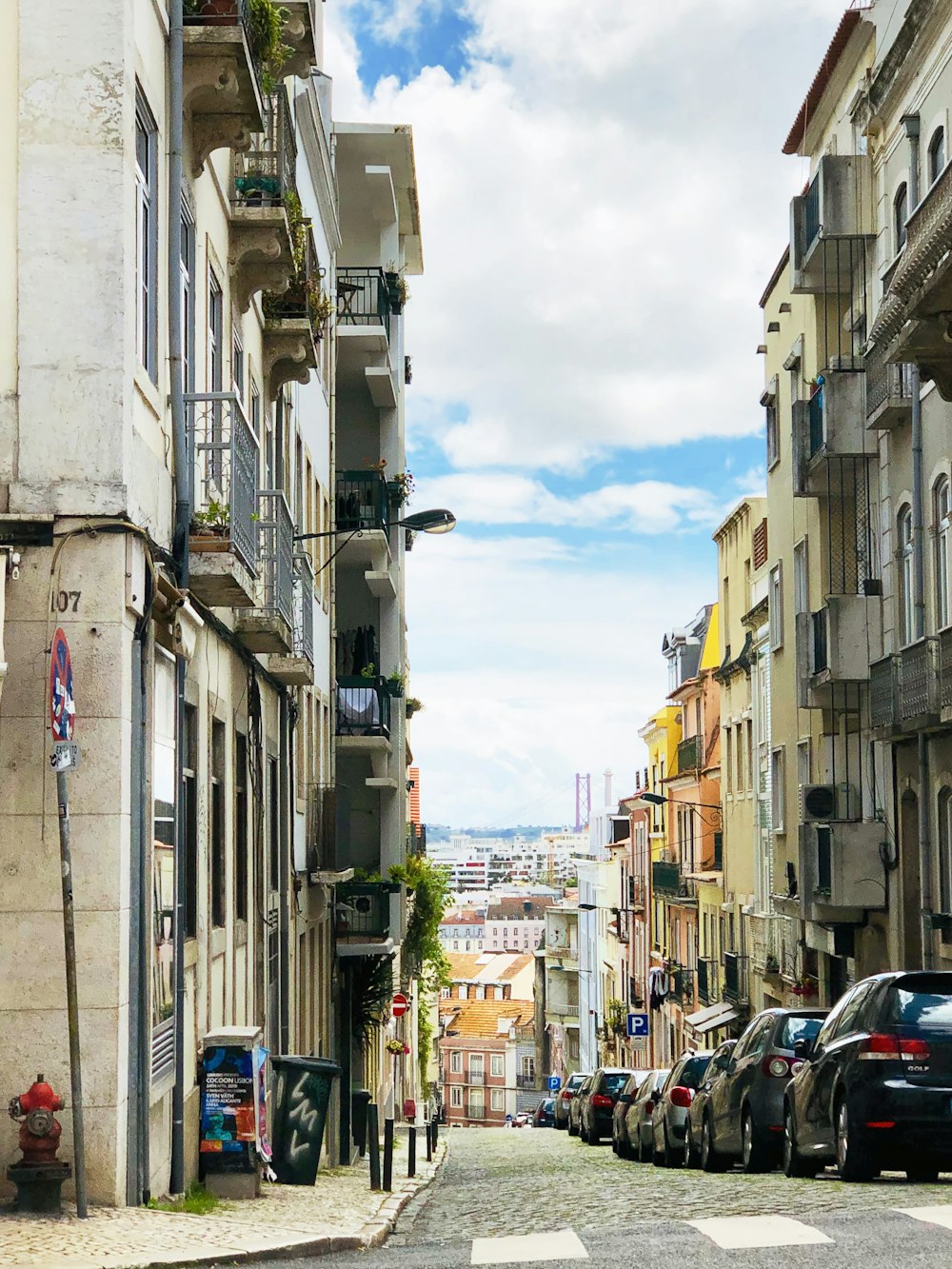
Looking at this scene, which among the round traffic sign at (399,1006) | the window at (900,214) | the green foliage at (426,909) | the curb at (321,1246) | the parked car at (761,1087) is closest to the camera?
the curb at (321,1246)

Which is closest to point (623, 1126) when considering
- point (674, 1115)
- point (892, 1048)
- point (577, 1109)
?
point (674, 1115)

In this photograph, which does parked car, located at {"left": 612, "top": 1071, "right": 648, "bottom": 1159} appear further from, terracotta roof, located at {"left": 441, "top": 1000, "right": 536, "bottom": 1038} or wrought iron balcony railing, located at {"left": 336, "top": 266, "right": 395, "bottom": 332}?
terracotta roof, located at {"left": 441, "top": 1000, "right": 536, "bottom": 1038}

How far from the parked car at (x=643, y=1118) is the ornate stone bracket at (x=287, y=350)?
10.5 metres

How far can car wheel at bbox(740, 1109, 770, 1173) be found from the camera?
17.2 m

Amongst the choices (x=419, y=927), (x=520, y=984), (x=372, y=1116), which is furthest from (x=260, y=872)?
(x=520, y=984)

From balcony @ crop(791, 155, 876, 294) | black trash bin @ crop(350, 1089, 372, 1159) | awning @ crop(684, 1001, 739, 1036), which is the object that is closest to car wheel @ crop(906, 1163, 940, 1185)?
balcony @ crop(791, 155, 876, 294)

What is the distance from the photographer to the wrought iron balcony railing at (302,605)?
21234mm

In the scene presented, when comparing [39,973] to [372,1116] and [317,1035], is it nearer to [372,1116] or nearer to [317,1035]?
[372,1116]

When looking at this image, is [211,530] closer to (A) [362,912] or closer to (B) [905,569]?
(B) [905,569]

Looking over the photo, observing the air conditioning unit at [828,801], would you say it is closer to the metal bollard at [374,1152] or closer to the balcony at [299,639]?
the balcony at [299,639]

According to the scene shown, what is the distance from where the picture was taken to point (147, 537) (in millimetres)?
12508

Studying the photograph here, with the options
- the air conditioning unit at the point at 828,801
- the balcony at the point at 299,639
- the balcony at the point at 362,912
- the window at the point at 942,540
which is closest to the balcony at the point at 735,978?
the balcony at the point at 362,912

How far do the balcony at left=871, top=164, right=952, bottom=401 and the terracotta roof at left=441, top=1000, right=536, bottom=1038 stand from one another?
142644 mm

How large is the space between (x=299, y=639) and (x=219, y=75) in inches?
322
